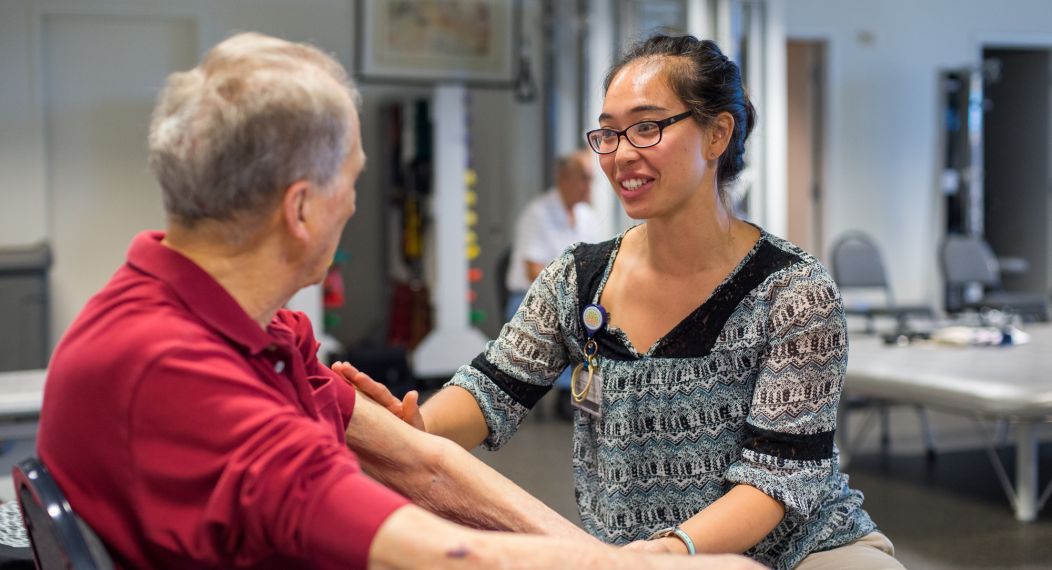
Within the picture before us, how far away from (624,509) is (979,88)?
823cm

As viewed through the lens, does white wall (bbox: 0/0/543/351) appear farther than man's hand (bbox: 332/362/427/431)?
Yes

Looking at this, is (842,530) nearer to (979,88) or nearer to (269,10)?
(269,10)

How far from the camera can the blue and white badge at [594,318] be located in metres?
1.75


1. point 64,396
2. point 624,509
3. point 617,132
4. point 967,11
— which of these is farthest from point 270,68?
point 967,11

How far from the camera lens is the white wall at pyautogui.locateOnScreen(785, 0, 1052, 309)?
9.13 m

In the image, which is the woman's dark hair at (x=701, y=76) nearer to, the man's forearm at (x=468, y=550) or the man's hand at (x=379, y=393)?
the man's hand at (x=379, y=393)

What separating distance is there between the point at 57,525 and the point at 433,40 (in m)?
6.70

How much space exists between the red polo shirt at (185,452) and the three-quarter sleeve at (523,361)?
798mm

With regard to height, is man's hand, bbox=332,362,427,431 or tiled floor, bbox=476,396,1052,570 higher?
man's hand, bbox=332,362,427,431

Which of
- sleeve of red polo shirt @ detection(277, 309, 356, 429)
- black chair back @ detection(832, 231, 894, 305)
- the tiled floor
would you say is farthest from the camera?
black chair back @ detection(832, 231, 894, 305)

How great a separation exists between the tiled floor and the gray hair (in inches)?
122

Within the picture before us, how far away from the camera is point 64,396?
3.20 ft

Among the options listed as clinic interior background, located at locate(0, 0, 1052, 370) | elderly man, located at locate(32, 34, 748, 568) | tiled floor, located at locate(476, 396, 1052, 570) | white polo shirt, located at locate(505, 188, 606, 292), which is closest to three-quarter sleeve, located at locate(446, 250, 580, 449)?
A: elderly man, located at locate(32, 34, 748, 568)

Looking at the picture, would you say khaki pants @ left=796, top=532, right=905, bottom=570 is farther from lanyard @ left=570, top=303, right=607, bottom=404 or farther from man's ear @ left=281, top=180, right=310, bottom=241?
man's ear @ left=281, top=180, right=310, bottom=241
